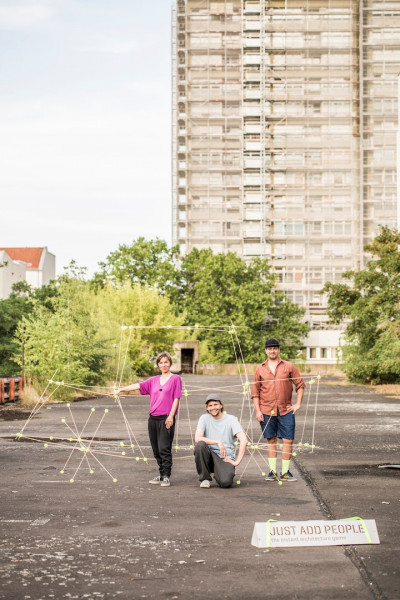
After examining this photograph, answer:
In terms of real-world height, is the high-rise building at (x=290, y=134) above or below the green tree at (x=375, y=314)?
above

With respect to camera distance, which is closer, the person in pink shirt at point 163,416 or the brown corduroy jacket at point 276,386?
the person in pink shirt at point 163,416

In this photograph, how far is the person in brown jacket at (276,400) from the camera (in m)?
11.4

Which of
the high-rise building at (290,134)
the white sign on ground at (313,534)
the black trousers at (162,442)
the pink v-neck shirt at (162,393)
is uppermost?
the high-rise building at (290,134)

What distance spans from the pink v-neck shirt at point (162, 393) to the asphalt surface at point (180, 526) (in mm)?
974

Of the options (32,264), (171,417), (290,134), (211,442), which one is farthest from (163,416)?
(32,264)

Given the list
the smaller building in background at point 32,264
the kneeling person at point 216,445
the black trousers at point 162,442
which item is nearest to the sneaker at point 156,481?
the black trousers at point 162,442

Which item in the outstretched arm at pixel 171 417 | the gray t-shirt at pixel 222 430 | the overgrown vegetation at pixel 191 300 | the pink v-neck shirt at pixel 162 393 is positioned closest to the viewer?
the gray t-shirt at pixel 222 430

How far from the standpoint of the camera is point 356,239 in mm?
95188

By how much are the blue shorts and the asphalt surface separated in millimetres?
624

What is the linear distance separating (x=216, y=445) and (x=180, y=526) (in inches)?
106

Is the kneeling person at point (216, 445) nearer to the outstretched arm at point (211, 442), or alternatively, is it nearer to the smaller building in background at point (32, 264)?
the outstretched arm at point (211, 442)

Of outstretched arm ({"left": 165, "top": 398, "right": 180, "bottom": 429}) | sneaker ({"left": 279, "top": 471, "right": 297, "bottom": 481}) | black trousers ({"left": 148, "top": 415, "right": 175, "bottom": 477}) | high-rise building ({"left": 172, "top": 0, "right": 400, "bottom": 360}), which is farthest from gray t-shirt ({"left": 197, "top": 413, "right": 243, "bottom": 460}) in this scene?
high-rise building ({"left": 172, "top": 0, "right": 400, "bottom": 360})

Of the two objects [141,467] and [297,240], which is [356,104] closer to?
[297,240]

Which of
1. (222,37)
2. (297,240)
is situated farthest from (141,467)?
(222,37)
